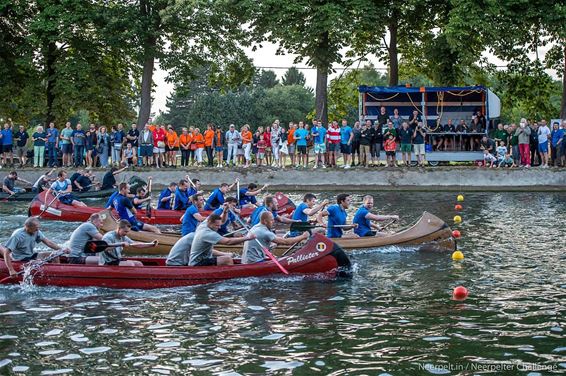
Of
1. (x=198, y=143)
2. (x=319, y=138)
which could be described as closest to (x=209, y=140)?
(x=198, y=143)

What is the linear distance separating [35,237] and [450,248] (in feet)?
30.4

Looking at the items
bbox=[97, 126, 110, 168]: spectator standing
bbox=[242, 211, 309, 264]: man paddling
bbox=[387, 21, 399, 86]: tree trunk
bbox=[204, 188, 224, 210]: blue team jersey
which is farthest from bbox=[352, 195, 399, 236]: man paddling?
bbox=[387, 21, 399, 86]: tree trunk

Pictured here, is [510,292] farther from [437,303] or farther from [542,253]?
[542,253]

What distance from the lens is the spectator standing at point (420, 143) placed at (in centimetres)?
3378

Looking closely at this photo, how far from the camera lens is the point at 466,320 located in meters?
13.2

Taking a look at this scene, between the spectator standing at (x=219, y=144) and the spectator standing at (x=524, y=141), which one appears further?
the spectator standing at (x=219, y=144)

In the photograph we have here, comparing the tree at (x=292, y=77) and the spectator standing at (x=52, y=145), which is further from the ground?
the tree at (x=292, y=77)

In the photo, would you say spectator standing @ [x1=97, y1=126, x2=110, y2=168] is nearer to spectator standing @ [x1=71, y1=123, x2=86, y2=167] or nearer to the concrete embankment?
spectator standing @ [x1=71, y1=123, x2=86, y2=167]

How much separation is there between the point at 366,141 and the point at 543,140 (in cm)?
686

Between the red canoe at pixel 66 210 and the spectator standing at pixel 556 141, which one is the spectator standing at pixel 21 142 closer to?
the red canoe at pixel 66 210

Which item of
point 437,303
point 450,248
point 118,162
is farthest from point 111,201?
Answer: point 118,162

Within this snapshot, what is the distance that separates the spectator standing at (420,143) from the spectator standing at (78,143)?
13.6m

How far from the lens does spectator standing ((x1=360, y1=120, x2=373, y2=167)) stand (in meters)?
33.4

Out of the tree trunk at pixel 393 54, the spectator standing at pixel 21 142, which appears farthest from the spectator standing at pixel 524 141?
the spectator standing at pixel 21 142
